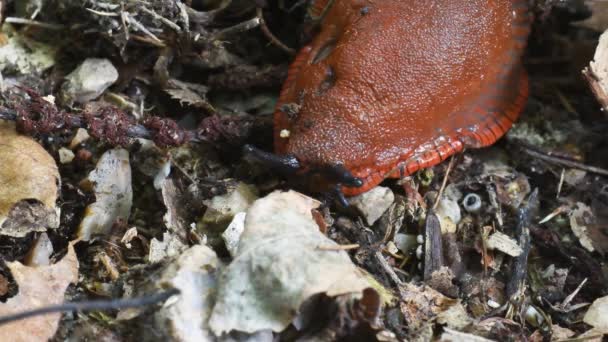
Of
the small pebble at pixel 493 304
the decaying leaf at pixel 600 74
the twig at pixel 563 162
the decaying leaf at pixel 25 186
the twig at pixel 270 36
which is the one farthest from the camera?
the twig at pixel 270 36

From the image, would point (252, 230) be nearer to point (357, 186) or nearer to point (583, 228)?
→ point (357, 186)

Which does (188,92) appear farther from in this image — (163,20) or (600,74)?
(600,74)

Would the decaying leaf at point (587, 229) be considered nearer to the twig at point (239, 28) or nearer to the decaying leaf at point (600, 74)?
the decaying leaf at point (600, 74)

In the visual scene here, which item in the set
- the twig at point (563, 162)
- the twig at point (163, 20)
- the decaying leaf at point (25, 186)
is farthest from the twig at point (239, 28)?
the twig at point (563, 162)

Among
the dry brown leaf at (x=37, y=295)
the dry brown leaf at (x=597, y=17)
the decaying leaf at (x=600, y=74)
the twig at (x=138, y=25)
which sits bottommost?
the dry brown leaf at (x=37, y=295)

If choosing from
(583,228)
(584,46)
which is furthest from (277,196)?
(584,46)

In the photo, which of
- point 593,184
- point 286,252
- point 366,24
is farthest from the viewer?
point 593,184

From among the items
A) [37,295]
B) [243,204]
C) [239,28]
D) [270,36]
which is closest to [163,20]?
[239,28]

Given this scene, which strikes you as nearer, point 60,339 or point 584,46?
point 60,339
